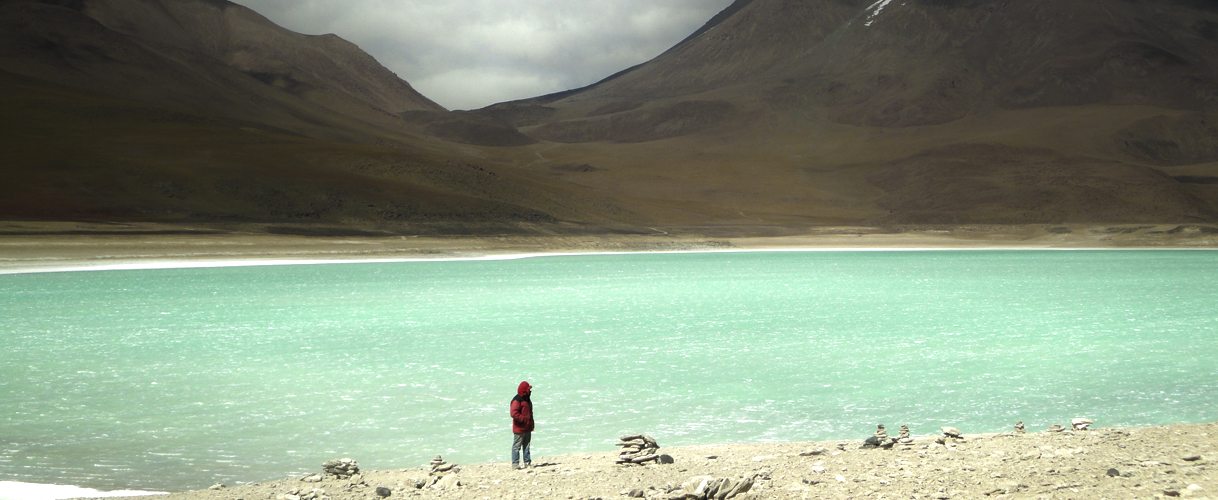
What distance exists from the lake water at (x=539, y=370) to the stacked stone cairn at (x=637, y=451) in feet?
3.74

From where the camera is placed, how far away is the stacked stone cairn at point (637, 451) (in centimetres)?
789

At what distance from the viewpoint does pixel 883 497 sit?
20.7 ft

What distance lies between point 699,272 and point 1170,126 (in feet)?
350

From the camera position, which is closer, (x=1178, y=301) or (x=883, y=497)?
(x=883, y=497)

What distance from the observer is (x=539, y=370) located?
15141 mm

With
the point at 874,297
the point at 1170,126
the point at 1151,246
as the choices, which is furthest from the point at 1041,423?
the point at 1170,126

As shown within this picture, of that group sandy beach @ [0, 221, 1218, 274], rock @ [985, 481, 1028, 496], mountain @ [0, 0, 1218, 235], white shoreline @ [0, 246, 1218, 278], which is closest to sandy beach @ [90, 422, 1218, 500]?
rock @ [985, 481, 1028, 496]

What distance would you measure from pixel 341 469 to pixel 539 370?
24.2 ft

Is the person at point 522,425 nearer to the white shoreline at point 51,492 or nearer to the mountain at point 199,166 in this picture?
the white shoreline at point 51,492

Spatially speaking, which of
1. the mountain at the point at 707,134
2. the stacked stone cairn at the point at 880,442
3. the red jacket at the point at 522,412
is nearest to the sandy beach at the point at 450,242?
the mountain at the point at 707,134

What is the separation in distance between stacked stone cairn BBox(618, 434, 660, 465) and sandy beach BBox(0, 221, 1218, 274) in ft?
135

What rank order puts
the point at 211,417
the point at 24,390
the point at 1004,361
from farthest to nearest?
the point at 1004,361 < the point at 24,390 < the point at 211,417

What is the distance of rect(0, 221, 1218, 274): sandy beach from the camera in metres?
46.9

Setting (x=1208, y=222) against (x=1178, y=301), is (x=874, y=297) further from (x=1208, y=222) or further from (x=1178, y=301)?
(x=1208, y=222)
